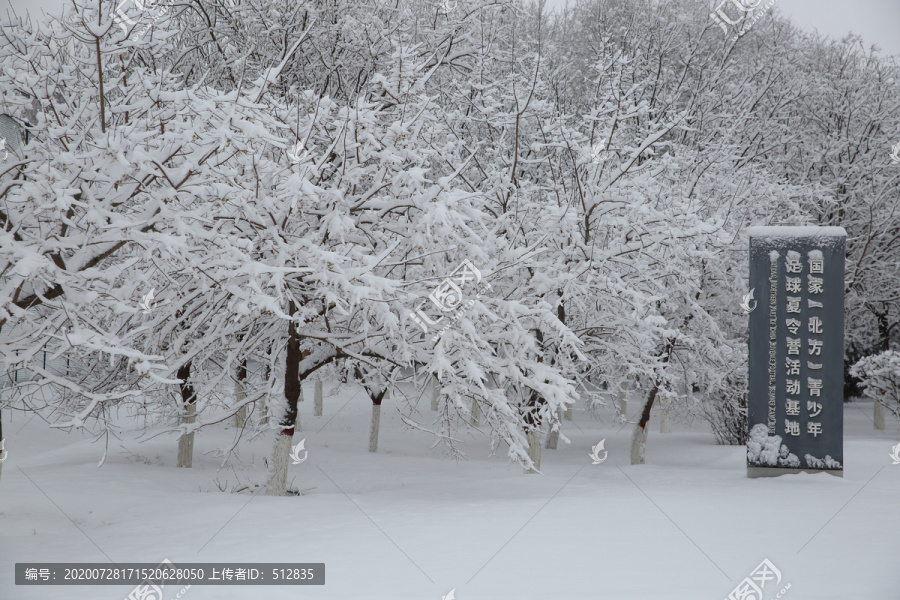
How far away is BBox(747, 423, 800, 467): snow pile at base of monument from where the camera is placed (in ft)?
32.9

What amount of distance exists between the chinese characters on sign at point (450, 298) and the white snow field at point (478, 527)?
2107 mm

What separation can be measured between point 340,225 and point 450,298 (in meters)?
1.47

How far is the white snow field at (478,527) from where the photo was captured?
5.24m

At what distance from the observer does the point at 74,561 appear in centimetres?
595

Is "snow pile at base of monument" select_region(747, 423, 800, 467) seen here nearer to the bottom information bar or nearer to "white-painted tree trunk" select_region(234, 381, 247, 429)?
the bottom information bar

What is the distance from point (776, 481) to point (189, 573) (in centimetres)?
756

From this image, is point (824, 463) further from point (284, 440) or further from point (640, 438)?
point (284, 440)

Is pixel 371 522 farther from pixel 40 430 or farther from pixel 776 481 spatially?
pixel 40 430

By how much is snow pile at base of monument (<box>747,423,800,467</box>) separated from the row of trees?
5.82 ft

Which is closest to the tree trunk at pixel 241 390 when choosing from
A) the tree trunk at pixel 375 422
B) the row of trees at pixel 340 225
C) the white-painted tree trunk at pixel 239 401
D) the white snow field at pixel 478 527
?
the white-painted tree trunk at pixel 239 401

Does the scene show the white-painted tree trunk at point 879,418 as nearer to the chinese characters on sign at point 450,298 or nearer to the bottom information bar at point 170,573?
the chinese characters on sign at point 450,298

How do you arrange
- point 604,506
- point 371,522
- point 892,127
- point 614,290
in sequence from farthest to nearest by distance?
point 892,127 → point 614,290 → point 604,506 → point 371,522

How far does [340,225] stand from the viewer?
26.4ft

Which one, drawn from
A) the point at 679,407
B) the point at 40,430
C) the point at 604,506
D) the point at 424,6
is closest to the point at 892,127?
the point at 679,407
